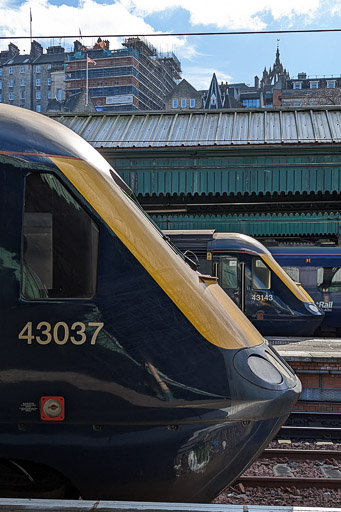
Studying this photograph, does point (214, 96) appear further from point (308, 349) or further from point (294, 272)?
point (308, 349)

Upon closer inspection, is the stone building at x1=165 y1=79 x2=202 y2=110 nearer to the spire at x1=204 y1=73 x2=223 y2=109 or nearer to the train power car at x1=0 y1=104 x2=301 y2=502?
the spire at x1=204 y1=73 x2=223 y2=109

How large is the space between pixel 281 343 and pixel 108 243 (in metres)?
9.19

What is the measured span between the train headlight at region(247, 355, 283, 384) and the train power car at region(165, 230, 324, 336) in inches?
348

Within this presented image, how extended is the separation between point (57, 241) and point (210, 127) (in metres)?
14.2

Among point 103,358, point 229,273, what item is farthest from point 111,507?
point 229,273

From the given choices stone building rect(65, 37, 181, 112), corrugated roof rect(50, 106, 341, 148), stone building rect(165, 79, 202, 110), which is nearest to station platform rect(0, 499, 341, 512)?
A: corrugated roof rect(50, 106, 341, 148)

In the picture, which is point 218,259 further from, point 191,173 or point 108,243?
point 108,243

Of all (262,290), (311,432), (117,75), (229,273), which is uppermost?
(117,75)

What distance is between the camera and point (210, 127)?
16906mm

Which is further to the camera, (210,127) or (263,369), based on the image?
(210,127)

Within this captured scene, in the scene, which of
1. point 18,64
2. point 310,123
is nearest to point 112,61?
point 18,64

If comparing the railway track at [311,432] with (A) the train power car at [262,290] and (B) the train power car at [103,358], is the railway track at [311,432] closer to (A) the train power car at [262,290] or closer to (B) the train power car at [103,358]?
(A) the train power car at [262,290]

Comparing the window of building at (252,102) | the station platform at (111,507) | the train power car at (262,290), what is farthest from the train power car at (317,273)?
the window of building at (252,102)

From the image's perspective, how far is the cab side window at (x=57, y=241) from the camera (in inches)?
132
